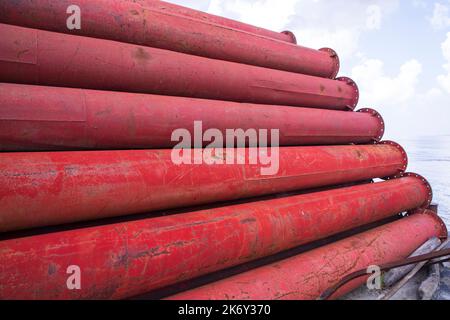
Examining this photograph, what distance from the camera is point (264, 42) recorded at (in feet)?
11.2

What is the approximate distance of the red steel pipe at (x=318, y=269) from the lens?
201 centimetres

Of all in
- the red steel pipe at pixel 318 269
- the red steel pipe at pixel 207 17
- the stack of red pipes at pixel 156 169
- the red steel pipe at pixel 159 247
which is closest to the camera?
the red steel pipe at pixel 159 247

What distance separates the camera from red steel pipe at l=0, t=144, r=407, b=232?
1.54 meters

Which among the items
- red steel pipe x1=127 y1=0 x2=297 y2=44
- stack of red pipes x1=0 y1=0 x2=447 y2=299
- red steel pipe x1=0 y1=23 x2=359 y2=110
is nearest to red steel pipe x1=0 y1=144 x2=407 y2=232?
stack of red pipes x1=0 y1=0 x2=447 y2=299

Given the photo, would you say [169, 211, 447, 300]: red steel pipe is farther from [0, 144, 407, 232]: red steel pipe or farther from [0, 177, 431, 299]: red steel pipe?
[0, 144, 407, 232]: red steel pipe

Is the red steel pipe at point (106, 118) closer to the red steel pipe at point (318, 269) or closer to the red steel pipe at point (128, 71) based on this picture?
the red steel pipe at point (128, 71)

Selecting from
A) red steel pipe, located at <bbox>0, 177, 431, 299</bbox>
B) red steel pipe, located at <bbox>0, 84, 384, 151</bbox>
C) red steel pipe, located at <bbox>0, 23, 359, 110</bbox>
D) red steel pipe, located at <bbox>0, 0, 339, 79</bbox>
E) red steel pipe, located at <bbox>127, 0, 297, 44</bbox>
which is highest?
red steel pipe, located at <bbox>127, 0, 297, 44</bbox>

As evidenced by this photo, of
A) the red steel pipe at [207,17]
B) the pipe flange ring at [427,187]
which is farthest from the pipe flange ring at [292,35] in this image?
the pipe flange ring at [427,187]

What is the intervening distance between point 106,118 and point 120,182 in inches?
17.4

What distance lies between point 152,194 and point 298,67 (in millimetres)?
2598

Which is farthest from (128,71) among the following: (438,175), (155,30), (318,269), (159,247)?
(438,175)

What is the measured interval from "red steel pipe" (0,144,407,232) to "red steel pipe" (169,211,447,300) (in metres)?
0.58

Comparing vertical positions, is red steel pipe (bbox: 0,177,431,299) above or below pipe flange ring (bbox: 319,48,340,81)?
below

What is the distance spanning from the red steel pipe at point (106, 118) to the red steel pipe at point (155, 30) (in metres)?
0.59
